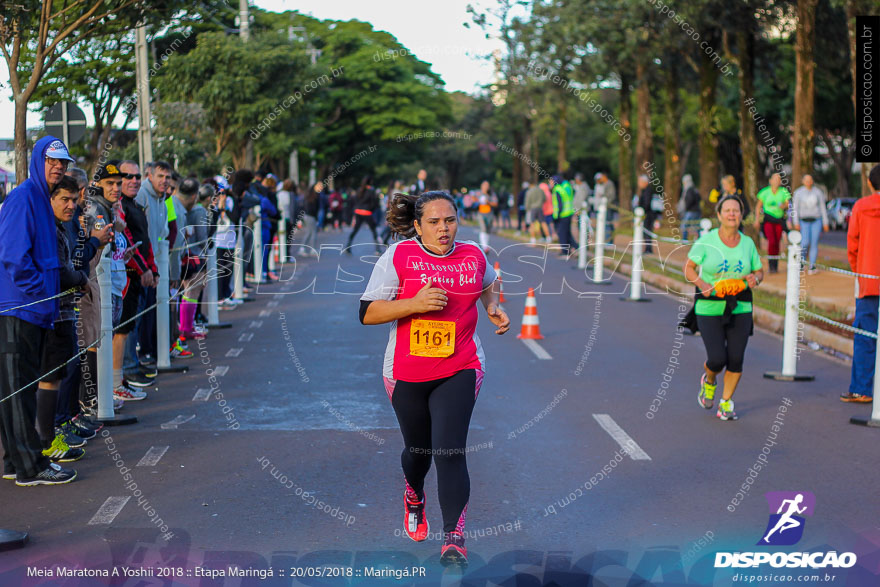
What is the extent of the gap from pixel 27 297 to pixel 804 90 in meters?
19.2

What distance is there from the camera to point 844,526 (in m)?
6.04

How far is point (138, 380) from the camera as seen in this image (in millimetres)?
A: 10547

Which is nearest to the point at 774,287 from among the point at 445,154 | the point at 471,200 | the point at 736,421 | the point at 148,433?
the point at 736,421

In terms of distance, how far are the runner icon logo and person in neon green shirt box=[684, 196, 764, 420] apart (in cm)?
230

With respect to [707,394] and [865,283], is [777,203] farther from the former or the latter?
[707,394]

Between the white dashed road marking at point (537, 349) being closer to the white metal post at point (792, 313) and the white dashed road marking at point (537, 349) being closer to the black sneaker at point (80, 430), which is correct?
the white metal post at point (792, 313)

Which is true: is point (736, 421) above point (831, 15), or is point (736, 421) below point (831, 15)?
below

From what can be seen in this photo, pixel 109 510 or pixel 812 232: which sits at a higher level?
pixel 812 232

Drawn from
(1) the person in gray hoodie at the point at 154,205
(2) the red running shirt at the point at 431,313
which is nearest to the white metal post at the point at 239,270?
(1) the person in gray hoodie at the point at 154,205

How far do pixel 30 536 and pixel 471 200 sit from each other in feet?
192

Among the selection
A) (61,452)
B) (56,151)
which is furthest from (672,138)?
(56,151)

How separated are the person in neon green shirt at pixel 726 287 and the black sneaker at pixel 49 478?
4.87 metres

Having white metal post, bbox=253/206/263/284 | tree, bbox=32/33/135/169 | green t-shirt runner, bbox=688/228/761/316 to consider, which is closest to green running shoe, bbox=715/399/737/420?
green t-shirt runner, bbox=688/228/761/316

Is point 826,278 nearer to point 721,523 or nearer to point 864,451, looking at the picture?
point 864,451
